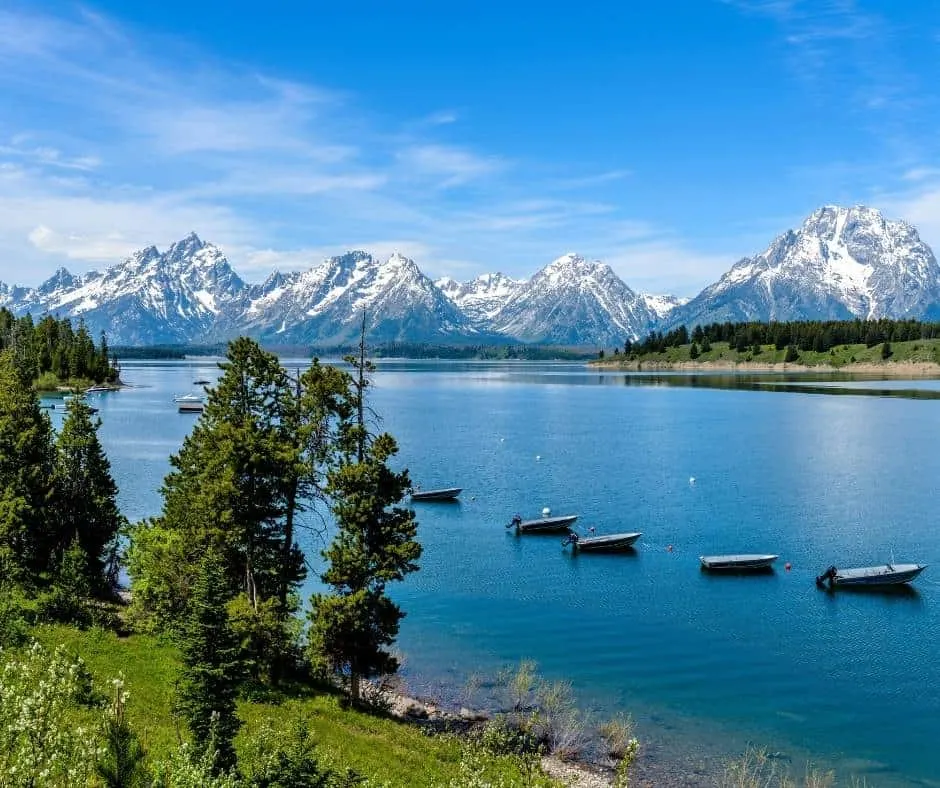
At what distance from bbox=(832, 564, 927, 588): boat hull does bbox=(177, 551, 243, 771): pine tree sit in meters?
54.5

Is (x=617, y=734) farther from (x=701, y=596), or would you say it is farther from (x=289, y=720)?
(x=701, y=596)

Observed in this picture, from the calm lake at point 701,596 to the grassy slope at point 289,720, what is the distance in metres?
9.32

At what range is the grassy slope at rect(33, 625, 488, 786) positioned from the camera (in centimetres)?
3420

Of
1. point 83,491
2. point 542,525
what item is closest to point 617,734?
point 83,491

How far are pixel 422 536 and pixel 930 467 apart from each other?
8535cm

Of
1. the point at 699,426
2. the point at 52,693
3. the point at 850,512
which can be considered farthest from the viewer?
the point at 699,426

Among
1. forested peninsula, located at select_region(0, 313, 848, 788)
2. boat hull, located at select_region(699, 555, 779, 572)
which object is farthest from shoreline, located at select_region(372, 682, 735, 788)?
boat hull, located at select_region(699, 555, 779, 572)

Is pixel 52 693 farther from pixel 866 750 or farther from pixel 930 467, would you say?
pixel 930 467

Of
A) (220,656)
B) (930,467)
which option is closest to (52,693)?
(220,656)

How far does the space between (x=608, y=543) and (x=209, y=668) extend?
5636cm

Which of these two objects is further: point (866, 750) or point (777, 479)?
point (777, 479)

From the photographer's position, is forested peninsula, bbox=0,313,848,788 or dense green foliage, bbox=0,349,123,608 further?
dense green foliage, bbox=0,349,123,608

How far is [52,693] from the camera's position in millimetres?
17766

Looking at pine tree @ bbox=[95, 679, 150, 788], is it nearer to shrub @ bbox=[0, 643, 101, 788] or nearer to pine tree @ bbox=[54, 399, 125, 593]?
shrub @ bbox=[0, 643, 101, 788]
